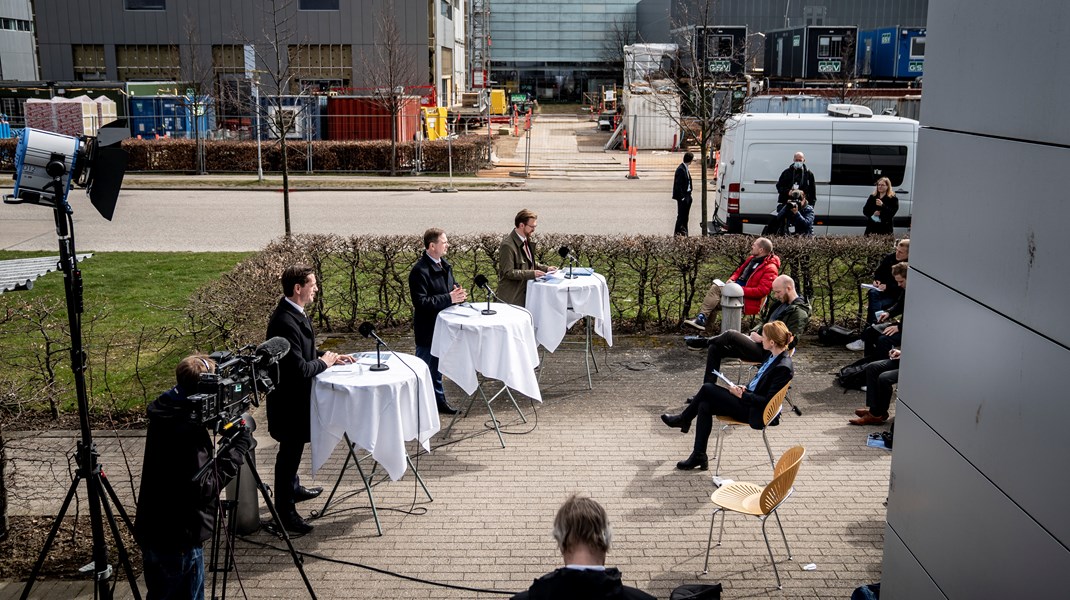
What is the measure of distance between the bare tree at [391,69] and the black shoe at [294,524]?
26.0 meters

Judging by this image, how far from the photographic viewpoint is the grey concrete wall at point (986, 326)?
153 inches

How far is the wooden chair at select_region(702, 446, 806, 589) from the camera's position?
6629 mm

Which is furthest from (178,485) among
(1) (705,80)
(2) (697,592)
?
(1) (705,80)

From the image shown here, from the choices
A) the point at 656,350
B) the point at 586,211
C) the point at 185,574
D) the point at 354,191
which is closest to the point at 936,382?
the point at 185,574

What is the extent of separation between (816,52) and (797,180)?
24255 mm

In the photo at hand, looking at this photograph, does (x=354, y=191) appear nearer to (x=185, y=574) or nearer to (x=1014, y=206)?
(x=185, y=574)

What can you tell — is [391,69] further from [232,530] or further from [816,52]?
[232,530]

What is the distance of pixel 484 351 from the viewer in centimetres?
920

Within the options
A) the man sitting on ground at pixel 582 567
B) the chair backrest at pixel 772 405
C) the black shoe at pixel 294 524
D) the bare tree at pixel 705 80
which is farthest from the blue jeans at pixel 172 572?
the bare tree at pixel 705 80

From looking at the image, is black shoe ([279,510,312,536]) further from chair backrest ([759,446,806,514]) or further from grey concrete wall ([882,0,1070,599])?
grey concrete wall ([882,0,1070,599])

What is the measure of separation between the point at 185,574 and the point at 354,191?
79.3ft

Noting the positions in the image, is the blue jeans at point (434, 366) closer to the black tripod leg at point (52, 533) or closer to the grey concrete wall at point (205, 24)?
the black tripod leg at point (52, 533)

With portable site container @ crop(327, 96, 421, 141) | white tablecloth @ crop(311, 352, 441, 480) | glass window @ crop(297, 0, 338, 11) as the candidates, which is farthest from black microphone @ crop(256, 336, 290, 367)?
glass window @ crop(297, 0, 338, 11)

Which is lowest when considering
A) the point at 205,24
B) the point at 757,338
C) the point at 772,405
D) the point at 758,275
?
the point at 772,405
